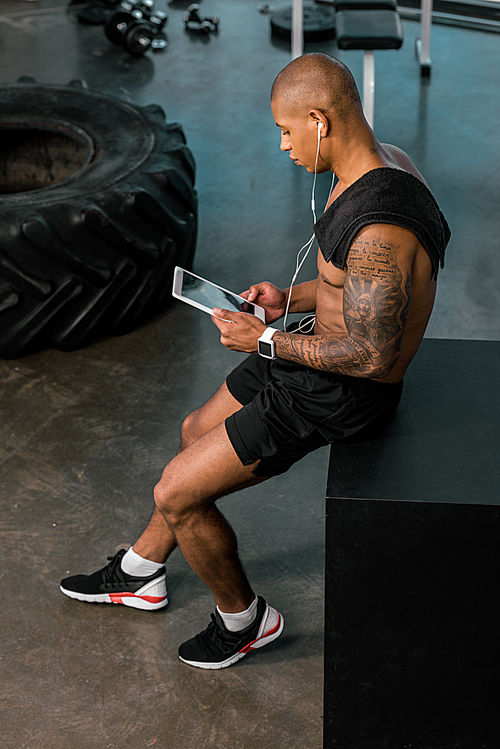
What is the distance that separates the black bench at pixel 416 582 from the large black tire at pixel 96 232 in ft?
5.17

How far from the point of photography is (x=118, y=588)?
2176 millimetres

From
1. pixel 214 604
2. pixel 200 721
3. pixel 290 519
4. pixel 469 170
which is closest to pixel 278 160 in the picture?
pixel 469 170

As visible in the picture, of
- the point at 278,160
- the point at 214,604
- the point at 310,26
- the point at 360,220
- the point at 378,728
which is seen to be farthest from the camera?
the point at 310,26

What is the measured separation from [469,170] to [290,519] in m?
2.71

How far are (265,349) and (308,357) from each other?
115mm

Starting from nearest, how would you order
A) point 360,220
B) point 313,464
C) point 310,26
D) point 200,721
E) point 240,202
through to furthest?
point 360,220, point 200,721, point 313,464, point 240,202, point 310,26

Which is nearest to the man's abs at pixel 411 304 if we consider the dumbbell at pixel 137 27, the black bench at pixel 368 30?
the black bench at pixel 368 30

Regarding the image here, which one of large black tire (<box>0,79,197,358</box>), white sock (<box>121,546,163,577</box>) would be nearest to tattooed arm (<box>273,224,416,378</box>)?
white sock (<box>121,546,163,577</box>)

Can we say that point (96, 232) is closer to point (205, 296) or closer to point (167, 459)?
point (167, 459)

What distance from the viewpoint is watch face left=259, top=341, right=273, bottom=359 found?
1776mm

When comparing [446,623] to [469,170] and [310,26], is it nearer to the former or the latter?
[469,170]

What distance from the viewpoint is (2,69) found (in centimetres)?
573

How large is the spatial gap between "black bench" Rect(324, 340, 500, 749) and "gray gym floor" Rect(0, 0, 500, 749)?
0.24 metres

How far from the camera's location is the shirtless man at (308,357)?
1.58m
